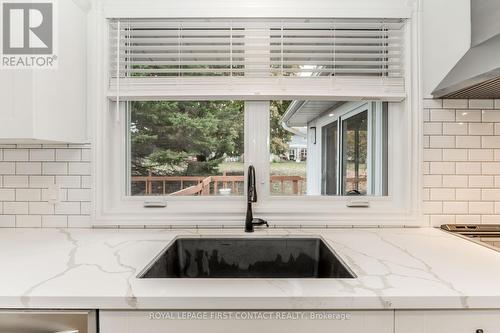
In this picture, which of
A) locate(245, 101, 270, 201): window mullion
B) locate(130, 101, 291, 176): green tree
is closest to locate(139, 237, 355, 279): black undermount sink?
locate(245, 101, 270, 201): window mullion

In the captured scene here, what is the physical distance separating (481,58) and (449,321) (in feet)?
3.04

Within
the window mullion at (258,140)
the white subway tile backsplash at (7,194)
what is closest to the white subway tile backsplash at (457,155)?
the window mullion at (258,140)

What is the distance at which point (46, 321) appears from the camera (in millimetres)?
926

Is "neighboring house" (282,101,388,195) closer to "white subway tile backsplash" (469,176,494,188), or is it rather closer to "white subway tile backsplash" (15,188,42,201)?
"white subway tile backsplash" (469,176,494,188)

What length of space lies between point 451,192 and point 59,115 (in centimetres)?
187

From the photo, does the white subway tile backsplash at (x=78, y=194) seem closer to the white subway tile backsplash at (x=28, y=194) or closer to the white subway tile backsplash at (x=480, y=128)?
the white subway tile backsplash at (x=28, y=194)

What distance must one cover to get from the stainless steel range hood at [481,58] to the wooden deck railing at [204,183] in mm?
856

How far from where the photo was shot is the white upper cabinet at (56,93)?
1330mm

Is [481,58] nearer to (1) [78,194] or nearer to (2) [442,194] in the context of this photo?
(2) [442,194]

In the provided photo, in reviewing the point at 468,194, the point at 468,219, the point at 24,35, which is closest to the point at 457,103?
the point at 468,194

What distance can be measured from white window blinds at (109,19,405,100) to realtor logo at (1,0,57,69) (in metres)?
0.37

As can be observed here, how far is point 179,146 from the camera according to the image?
1.88 m

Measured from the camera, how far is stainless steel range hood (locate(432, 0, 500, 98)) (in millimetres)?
1210

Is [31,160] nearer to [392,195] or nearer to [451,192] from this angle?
[392,195]
